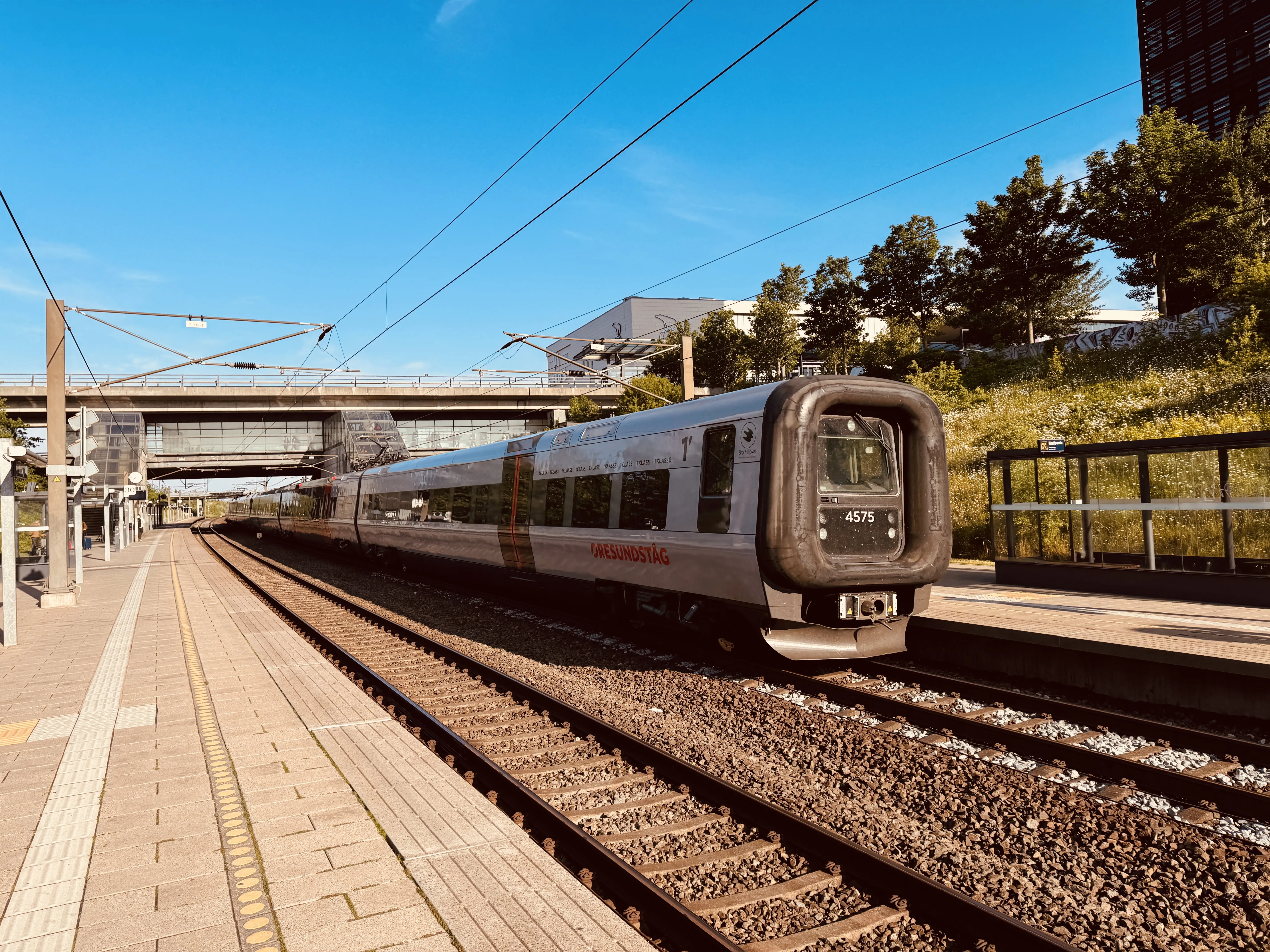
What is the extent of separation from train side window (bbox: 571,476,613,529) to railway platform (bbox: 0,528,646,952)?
3922mm

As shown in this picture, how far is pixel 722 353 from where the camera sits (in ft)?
163

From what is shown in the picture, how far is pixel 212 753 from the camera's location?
6156mm

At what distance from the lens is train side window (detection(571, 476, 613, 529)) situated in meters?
10.9

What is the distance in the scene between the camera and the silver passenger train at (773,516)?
26.0 feet

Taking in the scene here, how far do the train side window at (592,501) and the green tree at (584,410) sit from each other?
3678 cm

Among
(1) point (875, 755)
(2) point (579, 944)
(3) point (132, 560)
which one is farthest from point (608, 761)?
(3) point (132, 560)

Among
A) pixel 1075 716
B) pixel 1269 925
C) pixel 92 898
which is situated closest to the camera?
pixel 1269 925

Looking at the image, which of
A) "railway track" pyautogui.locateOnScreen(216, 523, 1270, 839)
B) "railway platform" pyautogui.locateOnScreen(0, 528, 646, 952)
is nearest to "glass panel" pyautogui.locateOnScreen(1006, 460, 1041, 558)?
"railway track" pyautogui.locateOnScreen(216, 523, 1270, 839)

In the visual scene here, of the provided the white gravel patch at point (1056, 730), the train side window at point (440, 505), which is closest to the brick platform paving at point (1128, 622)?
the white gravel patch at point (1056, 730)

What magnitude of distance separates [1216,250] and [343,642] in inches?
1503

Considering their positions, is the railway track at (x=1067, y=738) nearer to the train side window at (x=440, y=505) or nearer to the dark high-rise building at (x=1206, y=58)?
the train side window at (x=440, y=505)

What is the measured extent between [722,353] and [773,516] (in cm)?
4293

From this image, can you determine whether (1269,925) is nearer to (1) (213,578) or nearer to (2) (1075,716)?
(2) (1075,716)

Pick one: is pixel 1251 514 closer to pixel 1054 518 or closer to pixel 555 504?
pixel 1054 518
